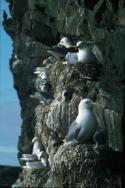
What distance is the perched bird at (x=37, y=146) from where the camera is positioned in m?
3.17

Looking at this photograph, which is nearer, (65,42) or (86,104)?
(86,104)

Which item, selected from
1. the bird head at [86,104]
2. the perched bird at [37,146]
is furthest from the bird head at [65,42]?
the perched bird at [37,146]

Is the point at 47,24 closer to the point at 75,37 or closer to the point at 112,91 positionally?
the point at 75,37

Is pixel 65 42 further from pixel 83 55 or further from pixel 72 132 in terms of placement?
pixel 72 132

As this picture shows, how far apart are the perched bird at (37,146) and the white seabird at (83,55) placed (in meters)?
0.51

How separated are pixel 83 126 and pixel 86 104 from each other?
0.41 feet

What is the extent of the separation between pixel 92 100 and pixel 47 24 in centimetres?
54

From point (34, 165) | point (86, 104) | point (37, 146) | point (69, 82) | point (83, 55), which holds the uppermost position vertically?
point (83, 55)

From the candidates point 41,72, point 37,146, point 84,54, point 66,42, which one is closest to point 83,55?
point 84,54

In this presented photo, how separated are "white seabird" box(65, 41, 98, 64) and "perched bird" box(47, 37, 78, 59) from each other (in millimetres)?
37

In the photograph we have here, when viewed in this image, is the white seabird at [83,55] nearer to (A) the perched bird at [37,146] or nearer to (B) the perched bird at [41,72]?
(B) the perched bird at [41,72]

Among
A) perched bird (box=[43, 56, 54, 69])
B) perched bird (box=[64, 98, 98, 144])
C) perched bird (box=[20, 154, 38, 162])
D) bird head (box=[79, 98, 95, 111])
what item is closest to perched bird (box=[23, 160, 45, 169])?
perched bird (box=[20, 154, 38, 162])

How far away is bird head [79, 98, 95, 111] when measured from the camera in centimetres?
305

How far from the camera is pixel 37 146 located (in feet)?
10.5
